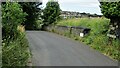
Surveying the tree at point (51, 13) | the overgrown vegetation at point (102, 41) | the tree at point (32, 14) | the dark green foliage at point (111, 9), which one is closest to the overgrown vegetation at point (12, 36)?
the overgrown vegetation at point (102, 41)

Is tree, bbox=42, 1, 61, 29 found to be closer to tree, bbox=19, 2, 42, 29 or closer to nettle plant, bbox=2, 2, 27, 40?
tree, bbox=19, 2, 42, 29

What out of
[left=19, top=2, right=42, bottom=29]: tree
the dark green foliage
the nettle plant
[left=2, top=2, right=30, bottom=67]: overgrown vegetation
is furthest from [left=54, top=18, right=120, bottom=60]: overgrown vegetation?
[left=19, top=2, right=42, bottom=29]: tree

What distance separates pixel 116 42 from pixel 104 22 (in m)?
4.79

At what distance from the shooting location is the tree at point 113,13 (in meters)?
17.8

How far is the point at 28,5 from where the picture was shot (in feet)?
177

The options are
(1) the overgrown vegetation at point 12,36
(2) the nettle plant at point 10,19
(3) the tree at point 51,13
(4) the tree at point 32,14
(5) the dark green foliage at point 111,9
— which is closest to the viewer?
(1) the overgrown vegetation at point 12,36

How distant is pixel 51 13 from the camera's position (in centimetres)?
5056

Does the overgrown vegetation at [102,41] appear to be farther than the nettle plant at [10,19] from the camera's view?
Yes

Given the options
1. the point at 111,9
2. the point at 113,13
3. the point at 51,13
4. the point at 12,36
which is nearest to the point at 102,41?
the point at 113,13

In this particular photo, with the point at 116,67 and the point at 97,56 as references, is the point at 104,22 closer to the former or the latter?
the point at 97,56

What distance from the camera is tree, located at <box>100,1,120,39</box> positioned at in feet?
58.3

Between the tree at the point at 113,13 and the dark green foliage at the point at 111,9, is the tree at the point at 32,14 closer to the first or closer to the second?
the tree at the point at 113,13

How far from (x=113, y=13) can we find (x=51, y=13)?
32862 mm

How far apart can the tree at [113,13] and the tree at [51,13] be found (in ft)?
92.8
